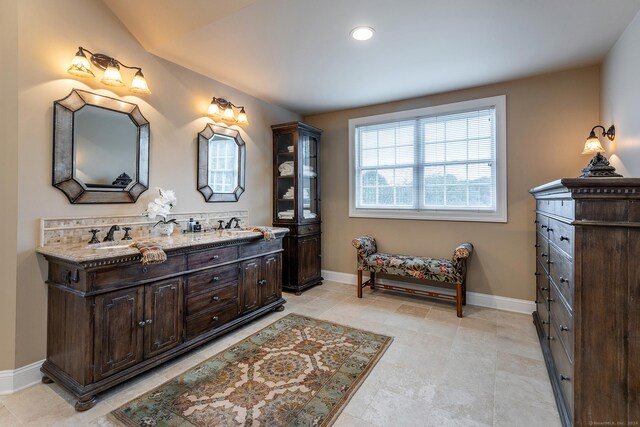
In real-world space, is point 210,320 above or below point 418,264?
below

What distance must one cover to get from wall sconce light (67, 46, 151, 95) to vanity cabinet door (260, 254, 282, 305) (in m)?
1.99

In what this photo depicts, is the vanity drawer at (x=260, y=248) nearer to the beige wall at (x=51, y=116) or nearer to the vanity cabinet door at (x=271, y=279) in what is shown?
the vanity cabinet door at (x=271, y=279)

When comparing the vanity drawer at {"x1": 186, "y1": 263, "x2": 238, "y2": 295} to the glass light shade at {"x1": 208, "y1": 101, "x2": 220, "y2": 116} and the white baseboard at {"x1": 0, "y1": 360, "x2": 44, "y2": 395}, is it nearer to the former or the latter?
the white baseboard at {"x1": 0, "y1": 360, "x2": 44, "y2": 395}

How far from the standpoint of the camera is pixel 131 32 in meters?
2.62

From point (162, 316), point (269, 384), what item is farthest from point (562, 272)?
point (162, 316)

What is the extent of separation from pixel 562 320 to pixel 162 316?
2.71 meters

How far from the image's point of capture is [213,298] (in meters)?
2.66

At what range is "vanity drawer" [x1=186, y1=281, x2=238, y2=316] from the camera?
248 centimetres

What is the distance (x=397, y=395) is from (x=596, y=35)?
3332 mm

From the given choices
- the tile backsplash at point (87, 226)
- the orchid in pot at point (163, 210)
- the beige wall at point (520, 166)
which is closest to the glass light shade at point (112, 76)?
the orchid in pot at point (163, 210)

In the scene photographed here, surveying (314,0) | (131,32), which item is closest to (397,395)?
(314,0)

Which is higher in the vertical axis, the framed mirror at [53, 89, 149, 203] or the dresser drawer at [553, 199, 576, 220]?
the framed mirror at [53, 89, 149, 203]

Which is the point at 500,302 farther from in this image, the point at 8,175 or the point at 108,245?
the point at 8,175

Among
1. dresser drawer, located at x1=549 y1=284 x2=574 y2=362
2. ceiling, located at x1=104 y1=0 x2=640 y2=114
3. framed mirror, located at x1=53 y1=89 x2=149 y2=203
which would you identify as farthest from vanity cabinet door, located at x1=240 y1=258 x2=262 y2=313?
dresser drawer, located at x1=549 y1=284 x2=574 y2=362
